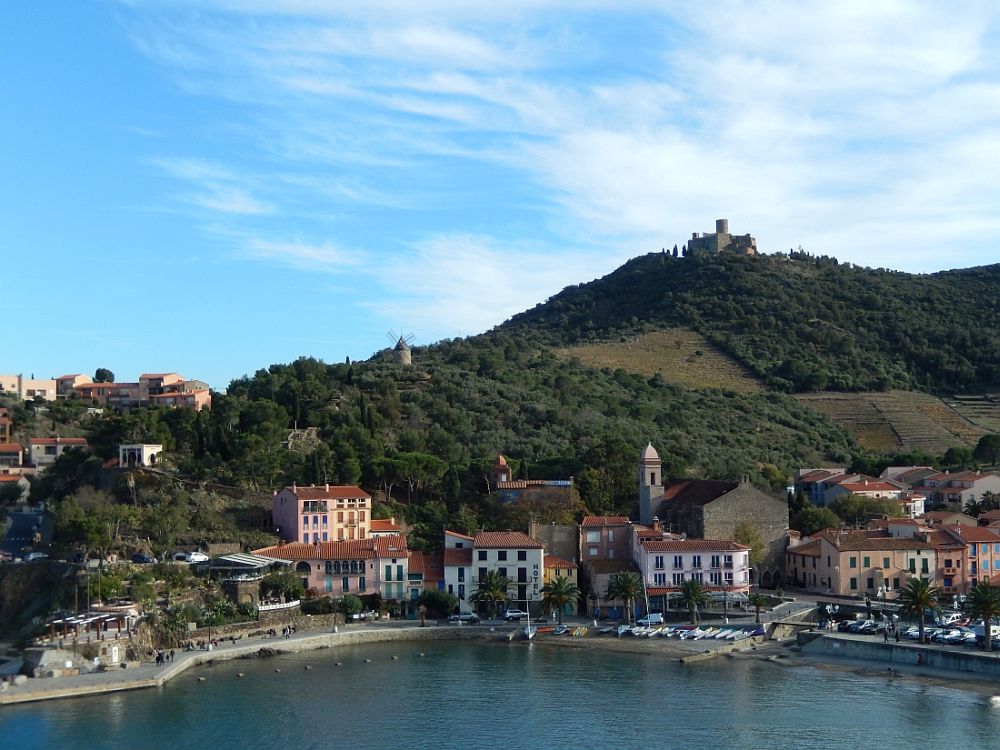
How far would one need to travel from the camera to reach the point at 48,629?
48.6 meters

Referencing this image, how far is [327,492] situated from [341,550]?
5.01 m

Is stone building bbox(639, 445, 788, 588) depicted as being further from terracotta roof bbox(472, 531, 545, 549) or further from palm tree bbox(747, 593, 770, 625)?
terracotta roof bbox(472, 531, 545, 549)

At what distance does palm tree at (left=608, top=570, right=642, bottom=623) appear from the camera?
55469 millimetres

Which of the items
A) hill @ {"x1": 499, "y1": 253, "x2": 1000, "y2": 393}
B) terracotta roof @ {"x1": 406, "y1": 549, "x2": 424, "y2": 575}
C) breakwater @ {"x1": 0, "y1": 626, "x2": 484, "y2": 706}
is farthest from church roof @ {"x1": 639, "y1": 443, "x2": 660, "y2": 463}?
hill @ {"x1": 499, "y1": 253, "x2": 1000, "y2": 393}

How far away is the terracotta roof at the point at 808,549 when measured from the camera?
61.8m

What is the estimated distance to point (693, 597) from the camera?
2151 inches

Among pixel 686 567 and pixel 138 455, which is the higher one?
pixel 138 455

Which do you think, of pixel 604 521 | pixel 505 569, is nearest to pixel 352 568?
pixel 505 569

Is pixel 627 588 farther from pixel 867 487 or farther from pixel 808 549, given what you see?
pixel 867 487

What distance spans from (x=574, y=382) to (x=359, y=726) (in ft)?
194

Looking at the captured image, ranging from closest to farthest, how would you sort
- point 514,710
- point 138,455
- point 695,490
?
point 514,710 → point 695,490 → point 138,455

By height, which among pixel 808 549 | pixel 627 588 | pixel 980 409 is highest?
pixel 980 409

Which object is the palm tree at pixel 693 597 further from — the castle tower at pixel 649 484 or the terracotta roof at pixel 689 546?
the castle tower at pixel 649 484

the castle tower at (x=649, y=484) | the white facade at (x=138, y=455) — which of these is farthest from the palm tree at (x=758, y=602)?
the white facade at (x=138, y=455)
